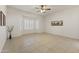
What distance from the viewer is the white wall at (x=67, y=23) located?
4.49 meters

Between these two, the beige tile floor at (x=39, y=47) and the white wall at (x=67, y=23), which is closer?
the beige tile floor at (x=39, y=47)

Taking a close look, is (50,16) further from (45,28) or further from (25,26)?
(25,26)

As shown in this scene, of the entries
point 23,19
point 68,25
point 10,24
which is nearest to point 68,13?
point 68,25

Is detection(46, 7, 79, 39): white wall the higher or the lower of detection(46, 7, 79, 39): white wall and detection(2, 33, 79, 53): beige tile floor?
the higher

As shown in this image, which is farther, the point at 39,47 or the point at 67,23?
the point at 67,23

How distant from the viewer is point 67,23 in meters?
5.05

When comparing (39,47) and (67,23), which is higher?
(67,23)

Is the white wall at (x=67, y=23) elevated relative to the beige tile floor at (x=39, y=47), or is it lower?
elevated

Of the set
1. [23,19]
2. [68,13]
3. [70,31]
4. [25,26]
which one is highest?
[68,13]

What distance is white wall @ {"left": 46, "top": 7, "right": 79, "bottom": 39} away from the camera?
449cm

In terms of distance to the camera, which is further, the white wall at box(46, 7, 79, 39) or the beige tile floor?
the white wall at box(46, 7, 79, 39)

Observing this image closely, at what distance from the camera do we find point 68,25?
4945 millimetres
